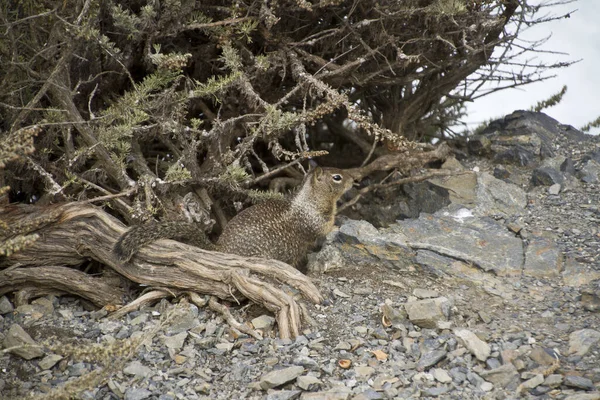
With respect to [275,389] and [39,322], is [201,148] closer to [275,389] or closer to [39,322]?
[39,322]

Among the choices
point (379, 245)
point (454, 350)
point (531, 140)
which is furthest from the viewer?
point (531, 140)

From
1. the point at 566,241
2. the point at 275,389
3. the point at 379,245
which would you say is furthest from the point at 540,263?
the point at 275,389

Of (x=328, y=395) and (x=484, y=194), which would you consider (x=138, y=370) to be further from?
(x=484, y=194)

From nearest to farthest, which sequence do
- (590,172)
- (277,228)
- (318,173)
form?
1. (277,228)
2. (318,173)
3. (590,172)

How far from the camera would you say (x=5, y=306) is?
4.61 metres

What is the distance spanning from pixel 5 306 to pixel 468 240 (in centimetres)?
378

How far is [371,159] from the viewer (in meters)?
7.22

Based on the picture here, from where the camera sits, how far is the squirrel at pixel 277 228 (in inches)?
185

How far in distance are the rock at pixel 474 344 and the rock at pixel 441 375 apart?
0.23m

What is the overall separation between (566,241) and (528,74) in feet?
6.55

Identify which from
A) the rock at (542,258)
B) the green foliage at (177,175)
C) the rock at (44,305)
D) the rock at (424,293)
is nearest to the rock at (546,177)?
the rock at (542,258)

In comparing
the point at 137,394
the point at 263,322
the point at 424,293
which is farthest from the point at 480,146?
the point at 137,394

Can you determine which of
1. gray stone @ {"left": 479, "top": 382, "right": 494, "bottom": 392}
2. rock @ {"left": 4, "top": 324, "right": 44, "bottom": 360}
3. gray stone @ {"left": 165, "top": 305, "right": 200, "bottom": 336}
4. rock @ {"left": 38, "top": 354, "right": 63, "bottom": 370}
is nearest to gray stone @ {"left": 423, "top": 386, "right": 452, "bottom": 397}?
gray stone @ {"left": 479, "top": 382, "right": 494, "bottom": 392}

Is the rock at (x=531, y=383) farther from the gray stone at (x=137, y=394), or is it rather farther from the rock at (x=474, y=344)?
the gray stone at (x=137, y=394)
